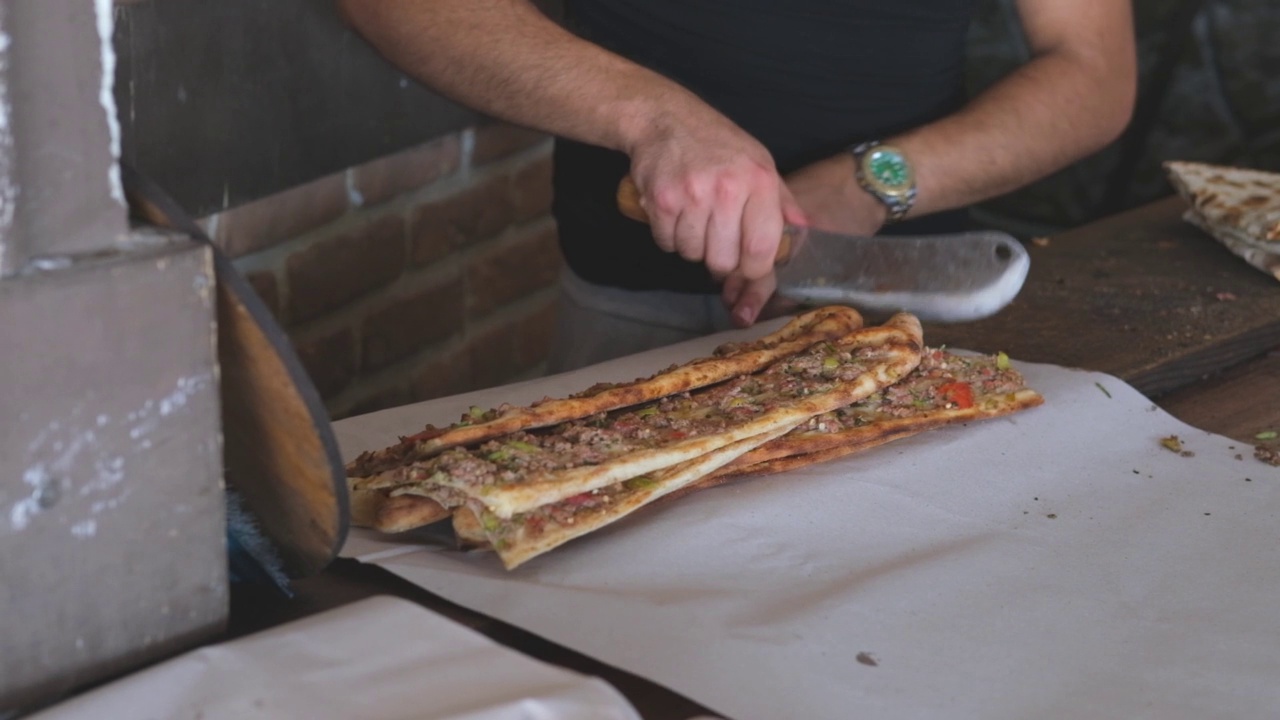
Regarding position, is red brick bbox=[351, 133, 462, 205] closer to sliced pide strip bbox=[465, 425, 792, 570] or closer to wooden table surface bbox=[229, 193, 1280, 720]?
wooden table surface bbox=[229, 193, 1280, 720]

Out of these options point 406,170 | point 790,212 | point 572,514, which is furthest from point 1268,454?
point 406,170

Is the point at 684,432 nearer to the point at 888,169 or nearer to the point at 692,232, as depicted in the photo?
the point at 692,232

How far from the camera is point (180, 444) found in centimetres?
88

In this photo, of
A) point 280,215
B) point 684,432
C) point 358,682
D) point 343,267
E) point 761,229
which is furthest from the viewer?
point 343,267

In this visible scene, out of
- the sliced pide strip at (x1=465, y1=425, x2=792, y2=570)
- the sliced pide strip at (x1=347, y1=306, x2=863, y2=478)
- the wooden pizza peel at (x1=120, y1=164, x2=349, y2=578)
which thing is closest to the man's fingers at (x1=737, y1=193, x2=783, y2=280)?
the sliced pide strip at (x1=347, y1=306, x2=863, y2=478)

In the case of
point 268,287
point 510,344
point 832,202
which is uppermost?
point 832,202

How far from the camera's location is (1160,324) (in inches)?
74.7

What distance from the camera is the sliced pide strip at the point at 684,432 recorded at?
1177 millimetres

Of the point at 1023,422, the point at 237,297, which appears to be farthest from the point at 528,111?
the point at 237,297

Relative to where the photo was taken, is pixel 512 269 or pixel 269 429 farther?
pixel 512 269

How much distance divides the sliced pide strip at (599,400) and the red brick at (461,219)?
125cm

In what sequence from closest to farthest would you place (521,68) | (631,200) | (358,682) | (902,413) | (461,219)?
(358,682) < (902,413) < (631,200) < (521,68) < (461,219)

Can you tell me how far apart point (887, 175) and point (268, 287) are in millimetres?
1094

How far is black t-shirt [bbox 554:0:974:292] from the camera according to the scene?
6.59 ft
